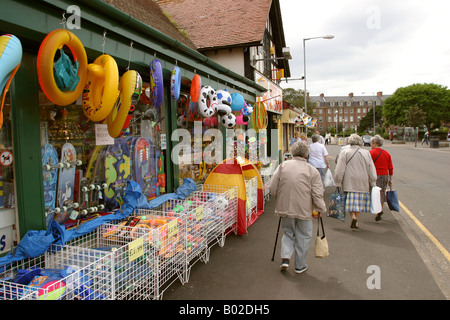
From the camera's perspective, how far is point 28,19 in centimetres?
297

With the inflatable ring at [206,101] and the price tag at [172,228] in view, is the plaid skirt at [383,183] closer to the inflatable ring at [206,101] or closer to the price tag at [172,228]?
the inflatable ring at [206,101]

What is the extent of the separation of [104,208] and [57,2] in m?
2.63

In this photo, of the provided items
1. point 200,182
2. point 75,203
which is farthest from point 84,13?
point 200,182

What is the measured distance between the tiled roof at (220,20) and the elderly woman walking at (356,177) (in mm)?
6344

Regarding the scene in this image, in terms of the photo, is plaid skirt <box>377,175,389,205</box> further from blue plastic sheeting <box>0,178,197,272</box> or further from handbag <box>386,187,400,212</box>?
blue plastic sheeting <box>0,178,197,272</box>

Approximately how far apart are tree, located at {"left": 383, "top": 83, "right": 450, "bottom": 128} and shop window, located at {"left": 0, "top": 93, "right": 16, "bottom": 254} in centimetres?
6537

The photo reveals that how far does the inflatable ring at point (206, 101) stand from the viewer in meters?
5.90

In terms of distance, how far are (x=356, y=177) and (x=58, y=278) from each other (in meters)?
5.17

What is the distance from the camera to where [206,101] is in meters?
6.07

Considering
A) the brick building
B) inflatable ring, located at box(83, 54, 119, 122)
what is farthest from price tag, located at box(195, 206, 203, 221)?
the brick building

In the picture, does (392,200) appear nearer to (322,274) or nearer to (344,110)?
(322,274)

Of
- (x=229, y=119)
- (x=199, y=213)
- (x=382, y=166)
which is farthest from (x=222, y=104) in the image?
(x=382, y=166)

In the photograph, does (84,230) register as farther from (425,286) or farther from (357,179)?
(357,179)

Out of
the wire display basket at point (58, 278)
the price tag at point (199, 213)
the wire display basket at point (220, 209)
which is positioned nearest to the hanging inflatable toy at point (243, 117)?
the wire display basket at point (220, 209)
